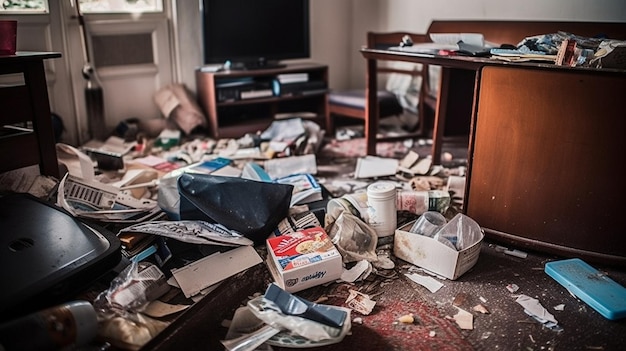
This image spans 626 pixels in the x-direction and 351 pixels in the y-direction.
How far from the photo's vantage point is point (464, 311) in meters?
1.71

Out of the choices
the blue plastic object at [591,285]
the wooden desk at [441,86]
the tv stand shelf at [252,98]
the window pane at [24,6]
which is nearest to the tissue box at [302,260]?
the blue plastic object at [591,285]

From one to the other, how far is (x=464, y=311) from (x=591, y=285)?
1.53 feet

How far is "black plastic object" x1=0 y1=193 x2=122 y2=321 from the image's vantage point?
1407 millimetres

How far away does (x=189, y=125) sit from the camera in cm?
377

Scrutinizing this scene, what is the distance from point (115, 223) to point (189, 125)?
1814mm

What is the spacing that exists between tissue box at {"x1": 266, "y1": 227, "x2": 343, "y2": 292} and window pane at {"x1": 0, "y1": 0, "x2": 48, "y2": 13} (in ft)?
8.15

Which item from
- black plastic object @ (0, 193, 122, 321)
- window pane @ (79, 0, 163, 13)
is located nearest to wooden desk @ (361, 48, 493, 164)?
black plastic object @ (0, 193, 122, 321)

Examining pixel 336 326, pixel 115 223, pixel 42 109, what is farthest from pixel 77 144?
pixel 336 326

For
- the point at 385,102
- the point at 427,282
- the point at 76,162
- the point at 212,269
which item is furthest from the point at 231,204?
the point at 385,102

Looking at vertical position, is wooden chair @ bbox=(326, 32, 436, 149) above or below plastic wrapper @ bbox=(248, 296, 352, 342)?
above

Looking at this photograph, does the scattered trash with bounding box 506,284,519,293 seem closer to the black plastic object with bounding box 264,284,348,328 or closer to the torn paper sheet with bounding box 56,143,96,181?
the black plastic object with bounding box 264,284,348,328

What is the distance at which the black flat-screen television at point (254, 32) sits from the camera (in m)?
3.71

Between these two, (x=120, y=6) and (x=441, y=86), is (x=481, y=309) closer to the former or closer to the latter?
(x=441, y=86)

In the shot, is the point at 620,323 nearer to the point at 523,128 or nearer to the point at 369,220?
the point at 523,128
